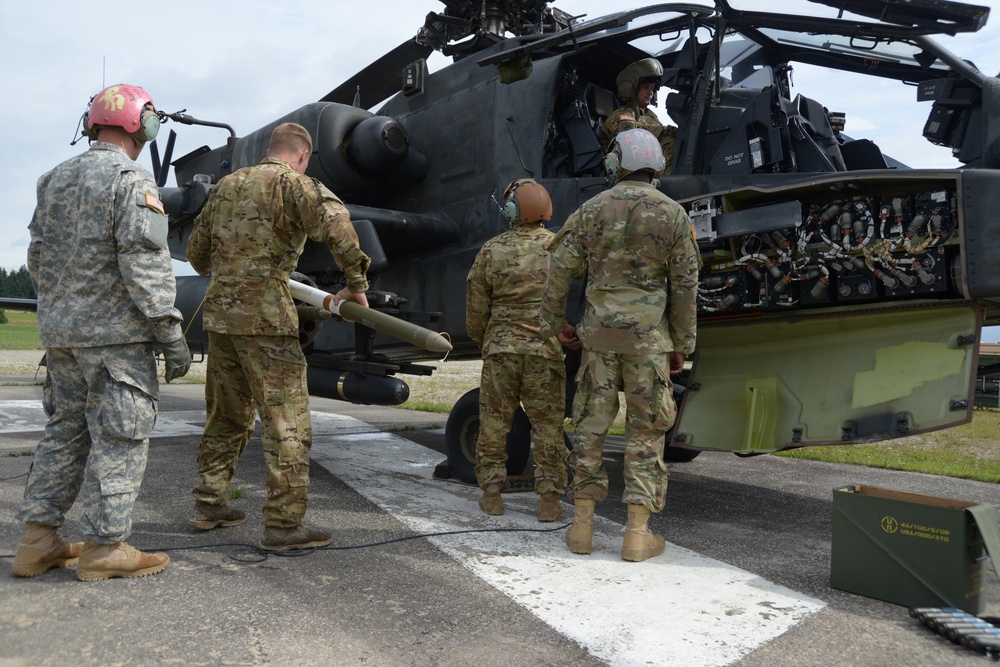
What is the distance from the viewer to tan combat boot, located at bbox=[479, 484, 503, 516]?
4.42 metres

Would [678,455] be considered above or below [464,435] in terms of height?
below

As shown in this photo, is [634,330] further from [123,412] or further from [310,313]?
[123,412]

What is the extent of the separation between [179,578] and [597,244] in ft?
8.01

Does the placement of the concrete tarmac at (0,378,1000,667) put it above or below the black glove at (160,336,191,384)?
below

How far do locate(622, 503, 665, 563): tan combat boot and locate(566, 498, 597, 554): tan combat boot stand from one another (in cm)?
18

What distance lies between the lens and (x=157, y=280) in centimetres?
315

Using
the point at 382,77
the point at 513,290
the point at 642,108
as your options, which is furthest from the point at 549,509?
the point at 382,77

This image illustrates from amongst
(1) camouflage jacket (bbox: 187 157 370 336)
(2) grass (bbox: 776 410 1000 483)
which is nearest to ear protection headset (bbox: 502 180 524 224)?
(1) camouflage jacket (bbox: 187 157 370 336)

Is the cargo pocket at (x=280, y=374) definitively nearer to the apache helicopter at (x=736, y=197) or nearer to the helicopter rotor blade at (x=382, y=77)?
the apache helicopter at (x=736, y=197)

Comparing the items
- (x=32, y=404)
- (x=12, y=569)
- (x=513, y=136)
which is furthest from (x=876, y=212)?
(x=32, y=404)

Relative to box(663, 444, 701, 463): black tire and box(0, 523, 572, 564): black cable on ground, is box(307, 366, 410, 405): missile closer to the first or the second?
box(0, 523, 572, 564): black cable on ground

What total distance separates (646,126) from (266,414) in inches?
122

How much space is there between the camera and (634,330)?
3.72 metres

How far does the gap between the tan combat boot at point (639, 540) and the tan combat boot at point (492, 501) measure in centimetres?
96
